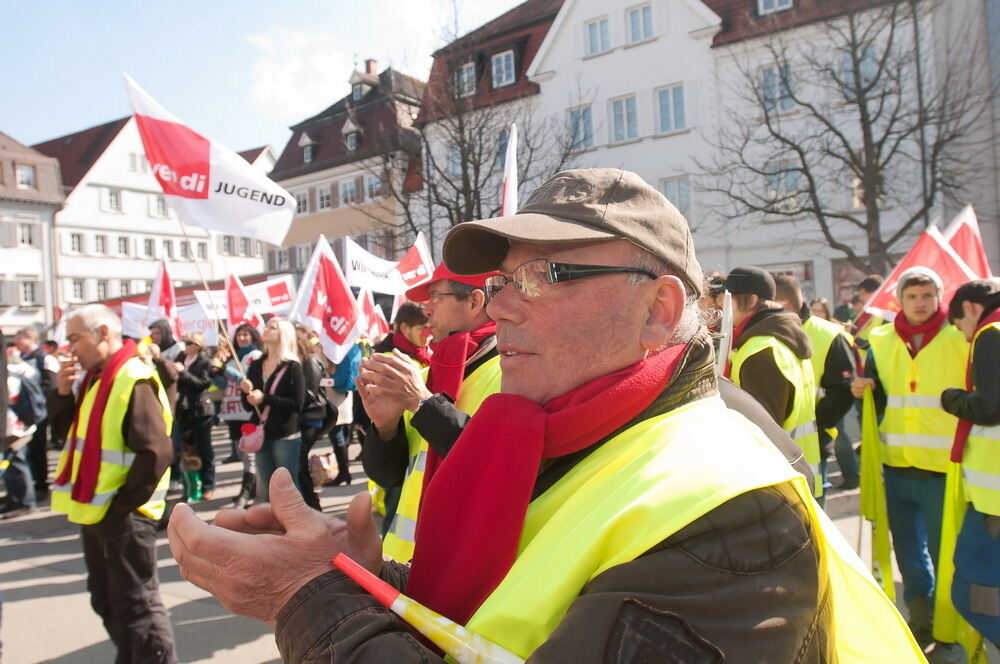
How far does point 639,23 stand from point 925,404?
2390 centimetres

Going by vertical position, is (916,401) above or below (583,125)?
below

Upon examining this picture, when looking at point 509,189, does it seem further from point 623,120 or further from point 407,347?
point 623,120

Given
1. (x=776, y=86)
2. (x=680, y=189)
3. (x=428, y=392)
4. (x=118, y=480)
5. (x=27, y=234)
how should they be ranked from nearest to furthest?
(x=428, y=392), (x=118, y=480), (x=776, y=86), (x=680, y=189), (x=27, y=234)

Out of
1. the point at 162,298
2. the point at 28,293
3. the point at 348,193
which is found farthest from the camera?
the point at 28,293

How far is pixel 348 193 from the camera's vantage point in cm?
3575

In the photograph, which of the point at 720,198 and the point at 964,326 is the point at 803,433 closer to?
the point at 964,326

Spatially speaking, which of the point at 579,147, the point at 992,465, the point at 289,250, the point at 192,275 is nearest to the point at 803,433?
the point at 992,465

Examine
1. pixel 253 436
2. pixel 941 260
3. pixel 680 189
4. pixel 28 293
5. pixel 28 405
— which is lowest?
pixel 253 436

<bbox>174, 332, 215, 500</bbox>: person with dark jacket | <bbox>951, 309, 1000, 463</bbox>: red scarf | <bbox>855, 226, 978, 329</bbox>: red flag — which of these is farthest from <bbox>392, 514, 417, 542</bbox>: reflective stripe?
<bbox>174, 332, 215, 500</bbox>: person with dark jacket

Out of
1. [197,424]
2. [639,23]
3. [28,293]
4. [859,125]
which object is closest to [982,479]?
[197,424]

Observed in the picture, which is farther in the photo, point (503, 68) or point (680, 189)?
point (503, 68)

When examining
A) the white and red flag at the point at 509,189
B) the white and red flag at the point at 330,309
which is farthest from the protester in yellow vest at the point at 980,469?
the white and red flag at the point at 330,309

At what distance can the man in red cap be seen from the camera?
272 cm

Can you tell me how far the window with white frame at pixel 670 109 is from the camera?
24.8 meters
